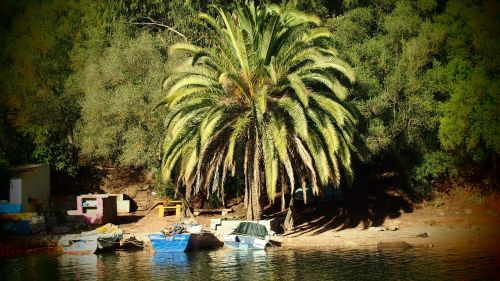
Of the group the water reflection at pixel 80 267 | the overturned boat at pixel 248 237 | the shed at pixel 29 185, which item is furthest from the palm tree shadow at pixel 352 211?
the shed at pixel 29 185

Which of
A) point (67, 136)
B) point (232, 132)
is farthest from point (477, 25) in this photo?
point (67, 136)

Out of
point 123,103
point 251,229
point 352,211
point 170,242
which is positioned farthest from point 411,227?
point 123,103

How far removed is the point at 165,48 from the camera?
172 ft

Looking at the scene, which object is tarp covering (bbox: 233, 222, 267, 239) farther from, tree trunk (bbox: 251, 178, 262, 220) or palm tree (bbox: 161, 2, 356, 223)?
palm tree (bbox: 161, 2, 356, 223)

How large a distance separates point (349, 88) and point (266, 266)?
59.2ft

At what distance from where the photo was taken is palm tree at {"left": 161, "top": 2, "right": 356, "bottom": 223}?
35562mm

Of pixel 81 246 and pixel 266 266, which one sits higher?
pixel 81 246

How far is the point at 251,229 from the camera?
36875 mm

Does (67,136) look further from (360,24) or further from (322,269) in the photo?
(322,269)

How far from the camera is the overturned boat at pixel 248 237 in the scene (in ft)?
119

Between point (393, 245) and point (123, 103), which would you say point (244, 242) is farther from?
point (123, 103)

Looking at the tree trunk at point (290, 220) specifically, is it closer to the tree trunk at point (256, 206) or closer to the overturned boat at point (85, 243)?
the tree trunk at point (256, 206)

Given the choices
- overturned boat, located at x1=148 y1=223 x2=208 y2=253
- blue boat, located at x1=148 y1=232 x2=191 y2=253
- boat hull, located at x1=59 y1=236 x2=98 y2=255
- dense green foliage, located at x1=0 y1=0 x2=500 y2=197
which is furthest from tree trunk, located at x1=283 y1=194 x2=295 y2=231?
boat hull, located at x1=59 y1=236 x2=98 y2=255

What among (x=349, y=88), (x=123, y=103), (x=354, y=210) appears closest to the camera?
(x=349, y=88)
